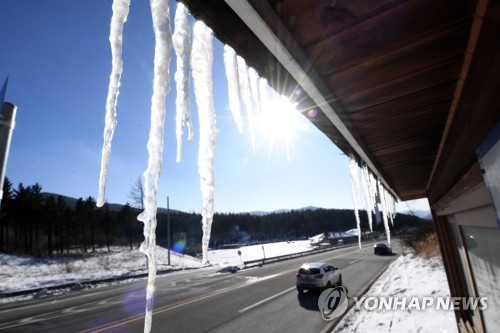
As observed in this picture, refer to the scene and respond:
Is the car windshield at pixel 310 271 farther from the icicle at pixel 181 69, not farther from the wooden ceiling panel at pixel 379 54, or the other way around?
the icicle at pixel 181 69

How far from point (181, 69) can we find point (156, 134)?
33cm

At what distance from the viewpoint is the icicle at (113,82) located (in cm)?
117

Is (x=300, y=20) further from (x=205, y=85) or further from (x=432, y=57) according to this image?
(x=432, y=57)

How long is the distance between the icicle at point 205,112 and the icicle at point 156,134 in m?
0.15

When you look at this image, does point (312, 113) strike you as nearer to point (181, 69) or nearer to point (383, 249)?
point (181, 69)

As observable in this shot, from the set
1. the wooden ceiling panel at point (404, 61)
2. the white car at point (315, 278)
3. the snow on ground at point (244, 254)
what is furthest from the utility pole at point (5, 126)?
the snow on ground at point (244, 254)

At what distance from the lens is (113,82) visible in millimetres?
1342

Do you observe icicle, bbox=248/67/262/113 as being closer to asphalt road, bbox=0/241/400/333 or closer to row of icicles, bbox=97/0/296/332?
row of icicles, bbox=97/0/296/332

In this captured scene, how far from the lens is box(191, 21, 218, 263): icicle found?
1254 millimetres

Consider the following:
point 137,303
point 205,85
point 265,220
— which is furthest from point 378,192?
point 265,220

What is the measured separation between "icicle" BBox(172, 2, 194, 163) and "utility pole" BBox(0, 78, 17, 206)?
4.85 feet

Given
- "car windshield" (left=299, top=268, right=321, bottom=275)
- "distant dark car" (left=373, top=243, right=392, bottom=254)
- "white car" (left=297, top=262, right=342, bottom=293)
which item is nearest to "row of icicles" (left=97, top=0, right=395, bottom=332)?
"white car" (left=297, top=262, right=342, bottom=293)

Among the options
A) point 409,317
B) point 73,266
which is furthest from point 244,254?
point 409,317

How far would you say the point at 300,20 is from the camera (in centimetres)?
116
